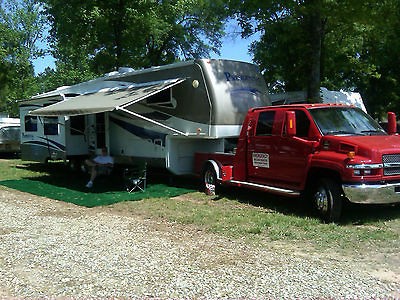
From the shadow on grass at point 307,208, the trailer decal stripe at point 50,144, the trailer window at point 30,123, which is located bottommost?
the shadow on grass at point 307,208

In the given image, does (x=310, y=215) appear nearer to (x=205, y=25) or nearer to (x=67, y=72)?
(x=205, y=25)

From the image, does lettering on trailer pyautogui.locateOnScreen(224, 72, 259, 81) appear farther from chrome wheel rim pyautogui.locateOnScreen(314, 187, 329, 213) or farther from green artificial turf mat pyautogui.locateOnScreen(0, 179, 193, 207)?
chrome wheel rim pyautogui.locateOnScreen(314, 187, 329, 213)

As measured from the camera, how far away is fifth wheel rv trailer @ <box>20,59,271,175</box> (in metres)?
11.2

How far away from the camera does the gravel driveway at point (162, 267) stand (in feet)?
15.9

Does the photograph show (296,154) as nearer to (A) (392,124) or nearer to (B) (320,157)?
(B) (320,157)

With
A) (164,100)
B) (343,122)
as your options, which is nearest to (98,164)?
(164,100)

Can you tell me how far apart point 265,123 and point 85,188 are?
215 inches

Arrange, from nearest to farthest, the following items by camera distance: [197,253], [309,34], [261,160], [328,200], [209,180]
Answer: [197,253] → [328,200] → [261,160] → [209,180] → [309,34]

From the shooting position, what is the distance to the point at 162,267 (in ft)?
18.6

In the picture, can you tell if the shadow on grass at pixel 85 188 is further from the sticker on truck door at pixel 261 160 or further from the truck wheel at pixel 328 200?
the truck wheel at pixel 328 200

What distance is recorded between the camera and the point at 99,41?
21.5 m

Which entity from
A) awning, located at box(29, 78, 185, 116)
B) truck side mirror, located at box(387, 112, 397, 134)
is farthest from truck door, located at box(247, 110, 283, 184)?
awning, located at box(29, 78, 185, 116)

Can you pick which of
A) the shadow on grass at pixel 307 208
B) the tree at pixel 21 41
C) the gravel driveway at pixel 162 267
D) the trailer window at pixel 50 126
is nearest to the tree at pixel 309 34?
the shadow on grass at pixel 307 208

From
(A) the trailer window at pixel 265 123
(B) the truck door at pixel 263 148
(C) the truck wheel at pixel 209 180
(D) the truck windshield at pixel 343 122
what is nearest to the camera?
(D) the truck windshield at pixel 343 122
